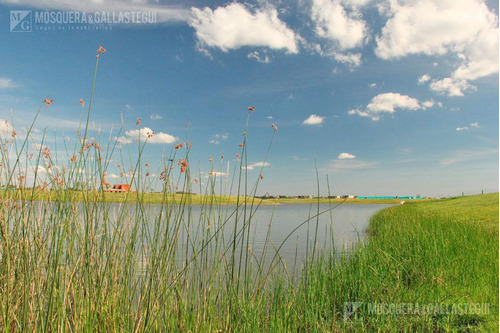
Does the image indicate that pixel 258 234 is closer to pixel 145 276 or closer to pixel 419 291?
pixel 419 291

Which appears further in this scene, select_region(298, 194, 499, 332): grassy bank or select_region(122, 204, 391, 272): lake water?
select_region(298, 194, 499, 332): grassy bank

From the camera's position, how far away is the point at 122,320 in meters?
2.51

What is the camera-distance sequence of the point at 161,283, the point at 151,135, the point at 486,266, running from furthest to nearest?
the point at 486,266 → the point at 151,135 → the point at 161,283

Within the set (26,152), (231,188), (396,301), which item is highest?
(26,152)

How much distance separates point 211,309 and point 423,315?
2.07 meters

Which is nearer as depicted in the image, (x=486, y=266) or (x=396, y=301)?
(x=396, y=301)

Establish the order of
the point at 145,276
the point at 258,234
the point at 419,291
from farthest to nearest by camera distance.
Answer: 1. the point at 258,234
2. the point at 419,291
3. the point at 145,276

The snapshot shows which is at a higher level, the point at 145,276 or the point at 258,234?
the point at 145,276

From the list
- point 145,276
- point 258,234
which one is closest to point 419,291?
point 145,276

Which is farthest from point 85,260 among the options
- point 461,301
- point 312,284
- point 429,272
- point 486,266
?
point 486,266

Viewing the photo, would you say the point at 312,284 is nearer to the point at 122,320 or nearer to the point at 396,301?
the point at 396,301

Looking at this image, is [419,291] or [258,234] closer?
[419,291]

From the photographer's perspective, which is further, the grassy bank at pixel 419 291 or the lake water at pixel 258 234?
the grassy bank at pixel 419 291

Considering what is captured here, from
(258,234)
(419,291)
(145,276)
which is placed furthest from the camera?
(258,234)
